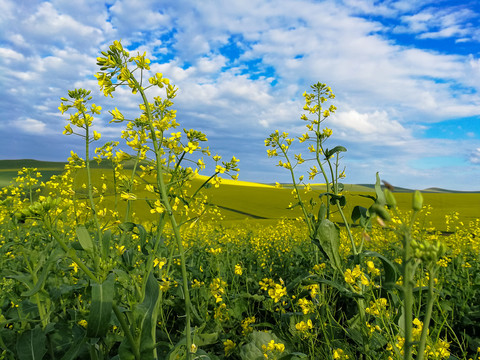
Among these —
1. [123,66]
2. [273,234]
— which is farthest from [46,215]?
[273,234]

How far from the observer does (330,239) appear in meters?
2.40

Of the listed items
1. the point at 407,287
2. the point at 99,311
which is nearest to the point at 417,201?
the point at 407,287

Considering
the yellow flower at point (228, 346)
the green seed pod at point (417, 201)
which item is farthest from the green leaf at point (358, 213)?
the green seed pod at point (417, 201)

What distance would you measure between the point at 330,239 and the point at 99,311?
159cm

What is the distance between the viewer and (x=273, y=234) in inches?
313

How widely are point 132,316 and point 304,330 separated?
116 centimetres

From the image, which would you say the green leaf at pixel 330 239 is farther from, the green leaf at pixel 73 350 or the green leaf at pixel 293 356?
the green leaf at pixel 73 350

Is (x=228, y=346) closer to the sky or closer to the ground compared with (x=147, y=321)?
closer to the ground

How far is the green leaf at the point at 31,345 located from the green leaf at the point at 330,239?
1915mm

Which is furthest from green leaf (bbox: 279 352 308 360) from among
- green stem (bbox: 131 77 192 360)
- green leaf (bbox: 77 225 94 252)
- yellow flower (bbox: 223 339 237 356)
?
green leaf (bbox: 77 225 94 252)

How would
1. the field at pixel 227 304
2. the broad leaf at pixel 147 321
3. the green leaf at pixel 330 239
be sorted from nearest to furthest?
the broad leaf at pixel 147 321 < the field at pixel 227 304 < the green leaf at pixel 330 239

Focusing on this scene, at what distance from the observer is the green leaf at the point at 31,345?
210 centimetres

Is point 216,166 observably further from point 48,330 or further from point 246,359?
point 48,330

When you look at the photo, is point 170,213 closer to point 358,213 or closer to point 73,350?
point 73,350
